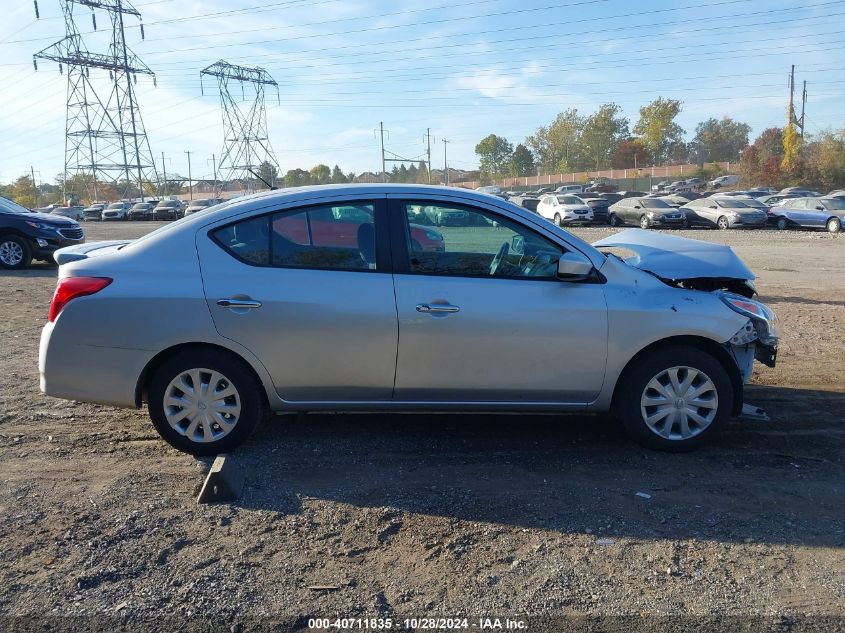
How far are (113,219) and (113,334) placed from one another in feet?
194

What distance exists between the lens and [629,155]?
10194 centimetres

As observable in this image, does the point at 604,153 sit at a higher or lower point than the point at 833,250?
higher

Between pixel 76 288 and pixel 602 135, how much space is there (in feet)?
344

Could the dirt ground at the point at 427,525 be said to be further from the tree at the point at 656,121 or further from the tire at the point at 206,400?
the tree at the point at 656,121

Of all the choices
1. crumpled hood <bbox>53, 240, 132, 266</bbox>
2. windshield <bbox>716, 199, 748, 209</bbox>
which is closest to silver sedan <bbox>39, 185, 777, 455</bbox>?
crumpled hood <bbox>53, 240, 132, 266</bbox>

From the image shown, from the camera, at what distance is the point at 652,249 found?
17.8 ft

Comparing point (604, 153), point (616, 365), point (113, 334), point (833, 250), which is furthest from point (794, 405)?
point (604, 153)

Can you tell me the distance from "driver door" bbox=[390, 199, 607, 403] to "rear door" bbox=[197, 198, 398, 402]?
0.14 m

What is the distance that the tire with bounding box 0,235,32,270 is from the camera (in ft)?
48.8

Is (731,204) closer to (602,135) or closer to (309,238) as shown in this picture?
(309,238)

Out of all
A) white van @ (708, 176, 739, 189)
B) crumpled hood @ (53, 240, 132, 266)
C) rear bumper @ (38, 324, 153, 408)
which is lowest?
rear bumper @ (38, 324, 153, 408)


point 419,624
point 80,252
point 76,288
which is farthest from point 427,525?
point 80,252

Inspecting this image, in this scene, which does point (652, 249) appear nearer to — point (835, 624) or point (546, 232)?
point (546, 232)

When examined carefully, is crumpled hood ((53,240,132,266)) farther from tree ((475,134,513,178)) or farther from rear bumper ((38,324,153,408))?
tree ((475,134,513,178))
